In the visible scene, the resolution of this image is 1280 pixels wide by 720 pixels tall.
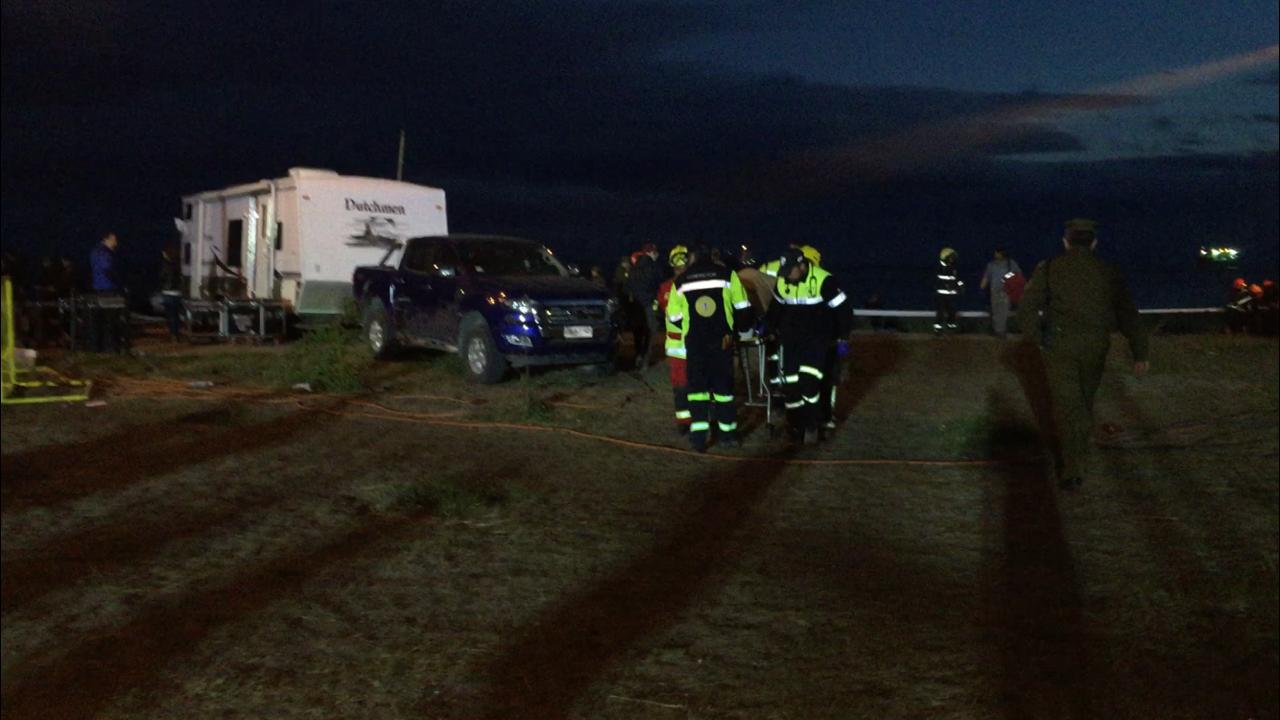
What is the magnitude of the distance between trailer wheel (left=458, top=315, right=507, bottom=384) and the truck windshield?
2.68 ft

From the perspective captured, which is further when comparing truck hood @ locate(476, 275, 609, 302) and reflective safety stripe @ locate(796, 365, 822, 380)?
truck hood @ locate(476, 275, 609, 302)

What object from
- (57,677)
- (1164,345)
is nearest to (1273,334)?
(1164,345)

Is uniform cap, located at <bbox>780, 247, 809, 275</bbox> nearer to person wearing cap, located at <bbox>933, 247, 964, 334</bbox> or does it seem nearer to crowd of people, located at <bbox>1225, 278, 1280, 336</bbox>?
person wearing cap, located at <bbox>933, 247, 964, 334</bbox>

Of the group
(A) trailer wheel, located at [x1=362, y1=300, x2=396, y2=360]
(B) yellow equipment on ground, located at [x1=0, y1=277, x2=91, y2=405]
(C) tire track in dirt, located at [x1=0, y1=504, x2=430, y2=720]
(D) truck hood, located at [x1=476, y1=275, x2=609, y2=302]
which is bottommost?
(C) tire track in dirt, located at [x1=0, y1=504, x2=430, y2=720]

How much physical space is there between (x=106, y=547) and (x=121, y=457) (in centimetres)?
277

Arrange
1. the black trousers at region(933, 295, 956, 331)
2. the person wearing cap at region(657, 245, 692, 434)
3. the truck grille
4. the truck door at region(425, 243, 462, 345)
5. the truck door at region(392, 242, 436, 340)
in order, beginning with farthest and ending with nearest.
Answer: the black trousers at region(933, 295, 956, 331) < the truck door at region(392, 242, 436, 340) < the truck door at region(425, 243, 462, 345) < the truck grille < the person wearing cap at region(657, 245, 692, 434)

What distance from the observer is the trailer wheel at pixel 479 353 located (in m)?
14.4

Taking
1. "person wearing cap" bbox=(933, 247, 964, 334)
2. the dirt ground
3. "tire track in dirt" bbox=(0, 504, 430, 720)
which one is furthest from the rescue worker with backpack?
"tire track in dirt" bbox=(0, 504, 430, 720)

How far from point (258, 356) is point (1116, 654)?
14.6m

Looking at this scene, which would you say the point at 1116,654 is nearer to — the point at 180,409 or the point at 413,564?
the point at 413,564

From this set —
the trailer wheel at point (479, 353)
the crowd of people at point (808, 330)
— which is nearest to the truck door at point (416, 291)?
the trailer wheel at point (479, 353)

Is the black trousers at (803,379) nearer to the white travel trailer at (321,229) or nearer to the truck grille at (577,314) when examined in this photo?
the truck grille at (577,314)

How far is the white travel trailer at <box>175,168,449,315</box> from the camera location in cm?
2003

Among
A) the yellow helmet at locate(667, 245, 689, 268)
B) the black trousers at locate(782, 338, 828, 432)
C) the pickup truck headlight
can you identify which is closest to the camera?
the black trousers at locate(782, 338, 828, 432)
